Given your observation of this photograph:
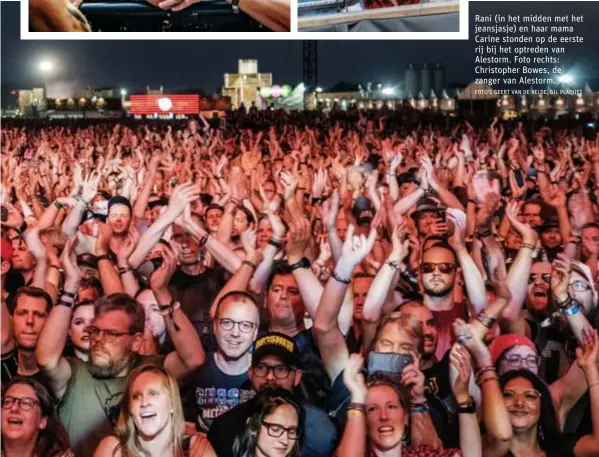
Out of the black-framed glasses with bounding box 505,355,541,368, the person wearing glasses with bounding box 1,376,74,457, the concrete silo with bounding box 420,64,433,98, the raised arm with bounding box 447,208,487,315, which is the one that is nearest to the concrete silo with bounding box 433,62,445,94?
the concrete silo with bounding box 420,64,433,98

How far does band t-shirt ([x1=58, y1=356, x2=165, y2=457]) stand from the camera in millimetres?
4008

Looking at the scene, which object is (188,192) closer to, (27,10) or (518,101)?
(27,10)

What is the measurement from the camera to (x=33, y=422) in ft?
13.0

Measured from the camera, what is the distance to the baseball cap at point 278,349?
13.2ft

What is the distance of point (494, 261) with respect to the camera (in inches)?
165

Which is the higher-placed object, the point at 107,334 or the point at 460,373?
the point at 107,334

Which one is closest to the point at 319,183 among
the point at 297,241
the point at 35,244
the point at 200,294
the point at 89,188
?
the point at 297,241

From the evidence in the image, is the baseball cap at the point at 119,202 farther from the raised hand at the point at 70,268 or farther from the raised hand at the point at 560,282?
the raised hand at the point at 560,282

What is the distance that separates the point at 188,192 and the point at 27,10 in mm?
922

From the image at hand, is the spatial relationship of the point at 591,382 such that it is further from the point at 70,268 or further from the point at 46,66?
the point at 46,66

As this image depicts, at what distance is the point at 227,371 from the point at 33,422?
2.38 ft

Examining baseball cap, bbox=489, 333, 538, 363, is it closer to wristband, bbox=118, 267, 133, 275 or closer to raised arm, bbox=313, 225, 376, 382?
raised arm, bbox=313, 225, 376, 382

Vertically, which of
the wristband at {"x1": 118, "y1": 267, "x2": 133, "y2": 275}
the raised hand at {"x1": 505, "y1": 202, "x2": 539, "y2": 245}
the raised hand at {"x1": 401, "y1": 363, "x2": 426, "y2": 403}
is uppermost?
the raised hand at {"x1": 505, "y1": 202, "x2": 539, "y2": 245}

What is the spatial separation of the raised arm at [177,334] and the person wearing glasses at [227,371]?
4 centimetres
